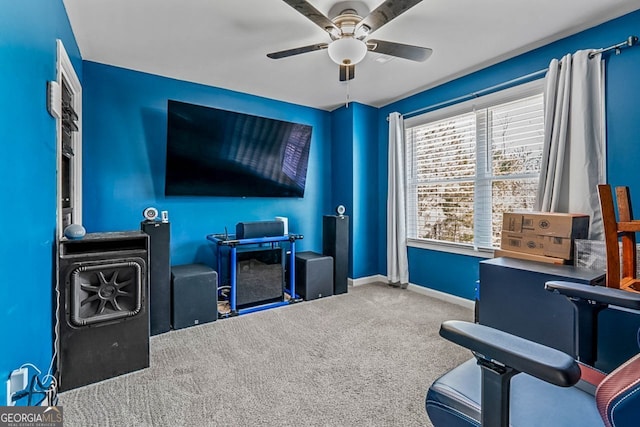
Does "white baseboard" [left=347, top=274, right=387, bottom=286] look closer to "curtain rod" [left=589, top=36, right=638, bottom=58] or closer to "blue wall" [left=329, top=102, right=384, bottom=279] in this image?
"blue wall" [left=329, top=102, right=384, bottom=279]

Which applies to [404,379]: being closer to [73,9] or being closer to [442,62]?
[442,62]

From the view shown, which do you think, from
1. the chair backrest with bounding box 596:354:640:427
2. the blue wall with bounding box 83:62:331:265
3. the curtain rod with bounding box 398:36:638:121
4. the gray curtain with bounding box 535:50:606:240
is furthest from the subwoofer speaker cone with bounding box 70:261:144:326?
the curtain rod with bounding box 398:36:638:121

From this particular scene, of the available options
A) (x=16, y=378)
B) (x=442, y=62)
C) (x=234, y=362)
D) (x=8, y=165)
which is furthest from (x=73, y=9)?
(x=442, y=62)

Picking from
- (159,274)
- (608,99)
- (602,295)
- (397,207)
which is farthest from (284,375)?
(608,99)

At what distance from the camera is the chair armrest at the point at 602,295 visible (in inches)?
43.5

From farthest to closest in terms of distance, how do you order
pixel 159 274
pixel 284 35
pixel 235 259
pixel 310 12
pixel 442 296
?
pixel 442 296 → pixel 235 259 → pixel 159 274 → pixel 284 35 → pixel 310 12

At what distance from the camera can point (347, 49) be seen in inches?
78.7

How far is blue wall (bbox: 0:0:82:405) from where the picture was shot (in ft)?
3.76

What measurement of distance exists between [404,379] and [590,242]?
1.53 m

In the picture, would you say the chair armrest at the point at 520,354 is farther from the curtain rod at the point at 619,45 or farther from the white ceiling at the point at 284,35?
the curtain rod at the point at 619,45

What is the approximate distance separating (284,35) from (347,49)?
0.71 meters

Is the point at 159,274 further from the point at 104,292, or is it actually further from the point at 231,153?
the point at 231,153

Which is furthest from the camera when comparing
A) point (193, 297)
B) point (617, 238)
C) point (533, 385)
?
point (193, 297)

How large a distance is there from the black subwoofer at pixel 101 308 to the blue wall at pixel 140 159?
1.08 meters
